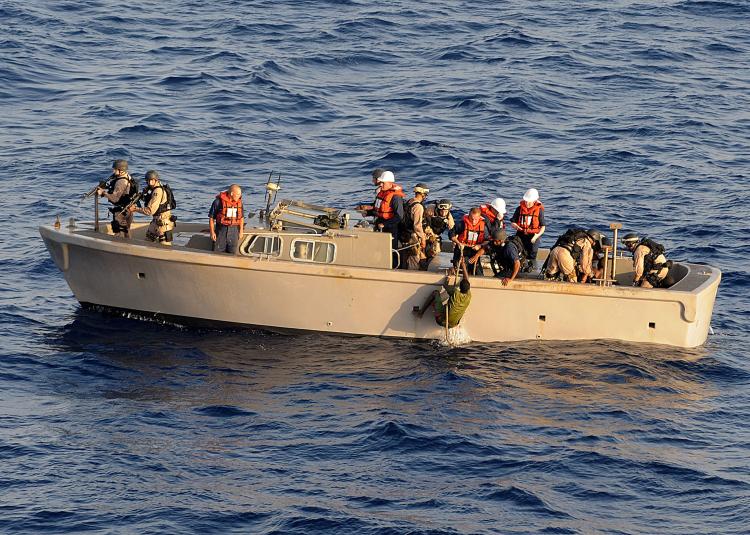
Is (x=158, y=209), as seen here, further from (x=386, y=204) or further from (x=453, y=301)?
(x=453, y=301)

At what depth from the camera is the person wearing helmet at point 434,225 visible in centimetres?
2562

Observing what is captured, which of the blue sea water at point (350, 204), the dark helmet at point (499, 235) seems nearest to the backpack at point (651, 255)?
the blue sea water at point (350, 204)

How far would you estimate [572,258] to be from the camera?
2467 centimetres

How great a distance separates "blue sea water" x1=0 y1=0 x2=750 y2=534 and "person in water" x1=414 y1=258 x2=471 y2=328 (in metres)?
0.76

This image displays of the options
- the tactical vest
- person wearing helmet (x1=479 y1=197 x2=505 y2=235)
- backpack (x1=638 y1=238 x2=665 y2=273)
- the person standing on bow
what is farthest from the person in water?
the tactical vest

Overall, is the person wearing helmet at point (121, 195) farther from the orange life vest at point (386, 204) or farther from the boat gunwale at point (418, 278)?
the orange life vest at point (386, 204)

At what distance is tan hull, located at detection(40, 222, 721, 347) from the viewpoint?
24344mm

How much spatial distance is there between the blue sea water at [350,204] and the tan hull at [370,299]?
0.42m

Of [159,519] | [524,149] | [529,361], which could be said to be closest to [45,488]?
[159,519]

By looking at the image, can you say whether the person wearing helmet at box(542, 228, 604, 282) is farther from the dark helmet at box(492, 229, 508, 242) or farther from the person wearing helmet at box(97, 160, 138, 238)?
the person wearing helmet at box(97, 160, 138, 238)

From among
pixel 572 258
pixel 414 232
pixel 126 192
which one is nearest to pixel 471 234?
pixel 414 232

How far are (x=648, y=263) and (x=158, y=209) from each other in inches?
364

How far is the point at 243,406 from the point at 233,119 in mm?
18289

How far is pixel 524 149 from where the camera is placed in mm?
36750
